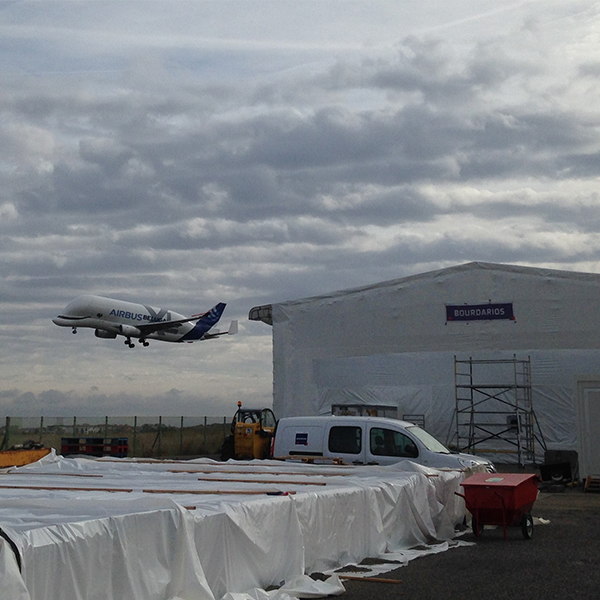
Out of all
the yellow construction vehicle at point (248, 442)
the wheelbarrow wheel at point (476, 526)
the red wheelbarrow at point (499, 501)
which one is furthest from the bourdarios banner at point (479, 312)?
the wheelbarrow wheel at point (476, 526)

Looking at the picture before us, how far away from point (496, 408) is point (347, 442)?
15.8m

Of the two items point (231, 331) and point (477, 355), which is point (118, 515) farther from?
point (231, 331)

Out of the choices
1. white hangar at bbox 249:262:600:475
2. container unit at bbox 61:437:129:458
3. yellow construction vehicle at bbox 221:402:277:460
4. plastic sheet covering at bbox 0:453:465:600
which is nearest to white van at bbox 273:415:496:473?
plastic sheet covering at bbox 0:453:465:600

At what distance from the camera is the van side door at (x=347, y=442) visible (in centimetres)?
1678

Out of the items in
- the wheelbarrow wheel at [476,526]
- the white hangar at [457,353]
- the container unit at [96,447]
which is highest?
the white hangar at [457,353]

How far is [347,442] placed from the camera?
1700cm

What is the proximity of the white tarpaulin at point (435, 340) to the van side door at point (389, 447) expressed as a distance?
14.8 m

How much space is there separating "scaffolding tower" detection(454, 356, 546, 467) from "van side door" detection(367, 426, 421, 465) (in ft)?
43.1

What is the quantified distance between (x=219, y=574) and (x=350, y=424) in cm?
902

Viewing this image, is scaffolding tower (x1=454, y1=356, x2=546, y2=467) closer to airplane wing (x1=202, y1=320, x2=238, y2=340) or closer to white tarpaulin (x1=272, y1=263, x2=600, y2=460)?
white tarpaulin (x1=272, y1=263, x2=600, y2=460)

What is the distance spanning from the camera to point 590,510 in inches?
670

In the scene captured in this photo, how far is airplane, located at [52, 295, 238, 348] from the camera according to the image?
180 feet

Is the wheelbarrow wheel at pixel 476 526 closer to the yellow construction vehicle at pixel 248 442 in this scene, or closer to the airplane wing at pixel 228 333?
the yellow construction vehicle at pixel 248 442

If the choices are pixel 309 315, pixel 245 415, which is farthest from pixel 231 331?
pixel 245 415
